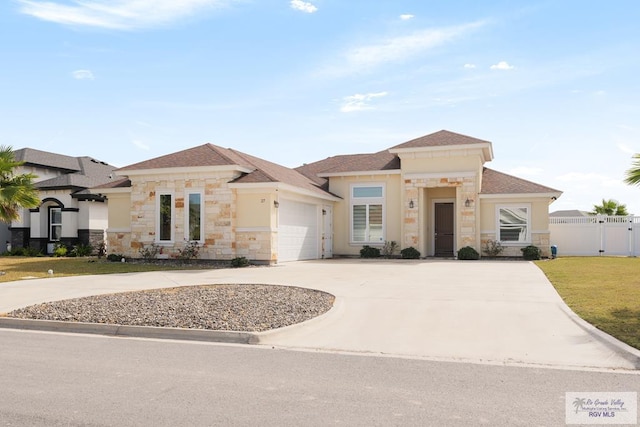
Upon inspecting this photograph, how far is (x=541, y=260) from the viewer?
23.5 m

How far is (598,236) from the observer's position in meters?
27.7

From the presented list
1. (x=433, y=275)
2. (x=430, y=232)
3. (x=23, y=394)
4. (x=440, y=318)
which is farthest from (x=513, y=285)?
(x=430, y=232)

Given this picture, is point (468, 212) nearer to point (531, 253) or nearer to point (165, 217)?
point (531, 253)

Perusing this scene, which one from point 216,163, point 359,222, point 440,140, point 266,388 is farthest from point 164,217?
point 266,388

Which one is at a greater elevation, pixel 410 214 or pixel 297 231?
pixel 410 214

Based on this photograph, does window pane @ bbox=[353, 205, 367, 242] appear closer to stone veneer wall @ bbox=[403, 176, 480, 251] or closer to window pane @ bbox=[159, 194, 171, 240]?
A: stone veneer wall @ bbox=[403, 176, 480, 251]

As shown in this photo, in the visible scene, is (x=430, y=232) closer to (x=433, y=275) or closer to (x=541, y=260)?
(x=541, y=260)

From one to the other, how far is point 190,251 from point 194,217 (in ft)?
4.57

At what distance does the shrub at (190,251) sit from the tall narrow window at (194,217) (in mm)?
303

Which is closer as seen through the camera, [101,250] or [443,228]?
[101,250]

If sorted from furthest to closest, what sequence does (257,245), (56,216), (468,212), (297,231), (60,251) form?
(56,216)
(60,251)
(468,212)
(297,231)
(257,245)

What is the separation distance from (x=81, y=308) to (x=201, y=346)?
3995mm

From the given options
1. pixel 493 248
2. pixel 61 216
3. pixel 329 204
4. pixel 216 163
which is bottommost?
pixel 493 248

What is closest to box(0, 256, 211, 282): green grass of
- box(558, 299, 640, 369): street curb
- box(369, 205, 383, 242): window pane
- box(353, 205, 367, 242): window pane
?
box(353, 205, 367, 242): window pane
